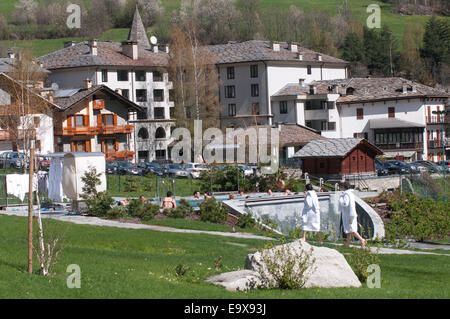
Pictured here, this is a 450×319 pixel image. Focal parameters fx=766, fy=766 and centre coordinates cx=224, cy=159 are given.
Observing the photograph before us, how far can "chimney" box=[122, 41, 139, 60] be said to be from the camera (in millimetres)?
85438

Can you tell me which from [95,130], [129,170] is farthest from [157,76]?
[129,170]

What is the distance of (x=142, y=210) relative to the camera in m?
29.6

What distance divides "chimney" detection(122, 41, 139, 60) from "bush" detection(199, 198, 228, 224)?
5665 centimetres

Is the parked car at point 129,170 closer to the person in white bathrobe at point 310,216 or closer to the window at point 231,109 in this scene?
the window at point 231,109

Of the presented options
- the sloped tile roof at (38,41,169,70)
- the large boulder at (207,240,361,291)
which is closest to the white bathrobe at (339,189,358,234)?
the large boulder at (207,240,361,291)

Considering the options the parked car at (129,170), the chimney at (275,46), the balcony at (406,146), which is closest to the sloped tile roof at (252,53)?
the chimney at (275,46)

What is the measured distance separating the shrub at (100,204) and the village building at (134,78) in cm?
4907

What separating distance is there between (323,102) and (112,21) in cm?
7480

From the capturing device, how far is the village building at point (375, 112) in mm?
84500

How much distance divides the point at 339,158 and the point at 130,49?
3560cm

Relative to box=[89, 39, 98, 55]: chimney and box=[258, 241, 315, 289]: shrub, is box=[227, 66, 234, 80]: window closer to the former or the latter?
box=[89, 39, 98, 55]: chimney

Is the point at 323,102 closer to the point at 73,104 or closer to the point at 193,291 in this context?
the point at 73,104

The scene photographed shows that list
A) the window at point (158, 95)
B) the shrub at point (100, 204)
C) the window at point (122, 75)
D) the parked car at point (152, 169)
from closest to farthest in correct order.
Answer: the shrub at point (100, 204), the parked car at point (152, 169), the window at point (122, 75), the window at point (158, 95)

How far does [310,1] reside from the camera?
179 meters
